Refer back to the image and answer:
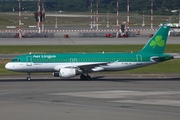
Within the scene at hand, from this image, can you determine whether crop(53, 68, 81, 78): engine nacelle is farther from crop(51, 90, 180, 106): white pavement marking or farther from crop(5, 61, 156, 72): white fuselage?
crop(51, 90, 180, 106): white pavement marking

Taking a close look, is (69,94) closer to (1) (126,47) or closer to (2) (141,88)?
(2) (141,88)

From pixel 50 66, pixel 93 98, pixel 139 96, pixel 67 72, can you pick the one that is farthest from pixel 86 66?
pixel 93 98

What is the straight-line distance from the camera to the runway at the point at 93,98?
30.0 metres

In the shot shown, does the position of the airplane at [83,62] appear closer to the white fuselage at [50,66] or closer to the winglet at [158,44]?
the white fuselage at [50,66]

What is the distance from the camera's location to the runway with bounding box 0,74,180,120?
98.4 feet

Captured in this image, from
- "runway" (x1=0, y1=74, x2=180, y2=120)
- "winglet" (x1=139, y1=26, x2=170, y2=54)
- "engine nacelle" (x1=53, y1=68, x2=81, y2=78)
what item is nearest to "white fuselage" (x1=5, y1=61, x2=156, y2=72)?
"engine nacelle" (x1=53, y1=68, x2=81, y2=78)

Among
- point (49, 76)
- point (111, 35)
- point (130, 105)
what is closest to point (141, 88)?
point (130, 105)

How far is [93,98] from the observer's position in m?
37.1

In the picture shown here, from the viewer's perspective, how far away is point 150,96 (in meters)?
37.8

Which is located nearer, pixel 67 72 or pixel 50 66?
pixel 67 72

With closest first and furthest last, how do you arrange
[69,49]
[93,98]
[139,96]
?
[93,98]
[139,96]
[69,49]

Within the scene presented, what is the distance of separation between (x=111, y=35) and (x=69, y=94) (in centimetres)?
7611

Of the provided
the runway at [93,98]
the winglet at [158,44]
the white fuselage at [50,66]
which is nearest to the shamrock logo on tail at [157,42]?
the winglet at [158,44]

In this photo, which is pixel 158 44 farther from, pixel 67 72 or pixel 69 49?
pixel 69 49
